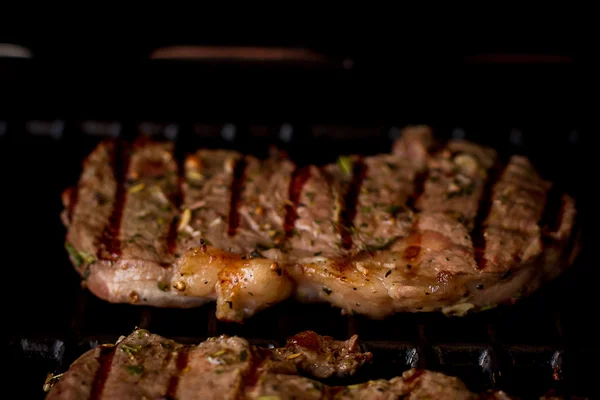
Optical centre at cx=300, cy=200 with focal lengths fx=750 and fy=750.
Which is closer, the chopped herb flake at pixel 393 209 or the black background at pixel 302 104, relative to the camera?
the chopped herb flake at pixel 393 209

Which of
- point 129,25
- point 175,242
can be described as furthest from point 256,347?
point 129,25

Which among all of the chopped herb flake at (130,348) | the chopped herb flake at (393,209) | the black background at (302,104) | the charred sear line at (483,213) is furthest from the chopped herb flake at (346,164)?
the chopped herb flake at (130,348)

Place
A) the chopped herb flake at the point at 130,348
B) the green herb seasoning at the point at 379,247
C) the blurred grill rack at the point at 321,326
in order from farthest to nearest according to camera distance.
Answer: the green herb seasoning at the point at 379,247 → the blurred grill rack at the point at 321,326 → the chopped herb flake at the point at 130,348

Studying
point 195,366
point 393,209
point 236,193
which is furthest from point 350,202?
point 195,366

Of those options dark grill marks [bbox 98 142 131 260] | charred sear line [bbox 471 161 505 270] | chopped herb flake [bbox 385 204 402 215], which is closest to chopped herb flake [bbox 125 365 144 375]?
dark grill marks [bbox 98 142 131 260]

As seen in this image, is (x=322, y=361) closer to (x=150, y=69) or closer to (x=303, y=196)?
(x=303, y=196)

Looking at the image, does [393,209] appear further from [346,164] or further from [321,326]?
[321,326]

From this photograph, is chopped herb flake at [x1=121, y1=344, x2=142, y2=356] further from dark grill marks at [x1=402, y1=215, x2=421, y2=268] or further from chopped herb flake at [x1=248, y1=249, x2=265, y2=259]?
dark grill marks at [x1=402, y1=215, x2=421, y2=268]

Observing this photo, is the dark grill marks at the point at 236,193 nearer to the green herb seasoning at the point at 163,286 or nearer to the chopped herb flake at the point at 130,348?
the green herb seasoning at the point at 163,286
